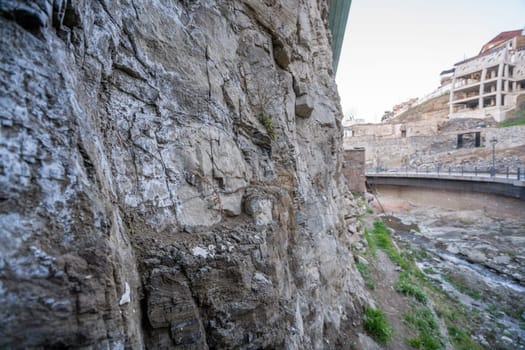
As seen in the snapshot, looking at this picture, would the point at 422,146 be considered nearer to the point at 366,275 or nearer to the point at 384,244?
the point at 384,244

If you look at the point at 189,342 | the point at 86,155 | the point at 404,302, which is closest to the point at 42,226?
the point at 86,155

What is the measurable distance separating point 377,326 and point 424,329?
5.09ft

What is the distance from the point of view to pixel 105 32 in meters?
1.81

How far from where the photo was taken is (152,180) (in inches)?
80.7

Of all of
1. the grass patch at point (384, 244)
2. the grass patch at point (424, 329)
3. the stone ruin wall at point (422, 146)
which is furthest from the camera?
the stone ruin wall at point (422, 146)

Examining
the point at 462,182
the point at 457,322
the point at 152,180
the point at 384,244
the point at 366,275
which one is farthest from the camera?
the point at 462,182

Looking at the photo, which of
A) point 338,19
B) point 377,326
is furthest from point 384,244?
point 338,19

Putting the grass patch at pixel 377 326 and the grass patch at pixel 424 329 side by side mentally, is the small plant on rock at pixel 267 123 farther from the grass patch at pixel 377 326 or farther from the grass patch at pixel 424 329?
the grass patch at pixel 424 329

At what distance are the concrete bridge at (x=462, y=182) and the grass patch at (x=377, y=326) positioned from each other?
609 inches

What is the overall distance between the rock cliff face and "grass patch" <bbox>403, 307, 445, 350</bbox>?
2301 millimetres

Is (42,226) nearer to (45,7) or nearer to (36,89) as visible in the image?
(36,89)

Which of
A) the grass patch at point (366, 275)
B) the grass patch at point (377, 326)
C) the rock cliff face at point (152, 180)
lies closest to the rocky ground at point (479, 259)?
the grass patch at point (366, 275)

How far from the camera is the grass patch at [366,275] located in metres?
6.95

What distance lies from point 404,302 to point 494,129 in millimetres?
34073
